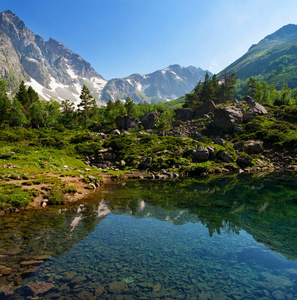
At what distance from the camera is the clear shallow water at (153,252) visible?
22.7 feet

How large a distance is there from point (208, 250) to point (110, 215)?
30.0 ft

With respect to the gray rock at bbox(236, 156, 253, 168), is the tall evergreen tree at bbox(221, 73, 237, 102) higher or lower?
higher

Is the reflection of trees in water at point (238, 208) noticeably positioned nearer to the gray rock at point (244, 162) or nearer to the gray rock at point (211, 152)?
the gray rock at point (244, 162)

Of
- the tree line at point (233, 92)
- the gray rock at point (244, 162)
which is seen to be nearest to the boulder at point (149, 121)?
the tree line at point (233, 92)

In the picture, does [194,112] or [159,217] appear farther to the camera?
[194,112]

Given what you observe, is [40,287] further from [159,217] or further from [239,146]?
[239,146]

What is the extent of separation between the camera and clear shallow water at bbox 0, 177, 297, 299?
22.7 ft

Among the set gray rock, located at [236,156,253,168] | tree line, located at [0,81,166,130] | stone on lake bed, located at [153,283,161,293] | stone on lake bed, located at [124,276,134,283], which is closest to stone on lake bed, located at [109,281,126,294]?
stone on lake bed, located at [124,276,134,283]

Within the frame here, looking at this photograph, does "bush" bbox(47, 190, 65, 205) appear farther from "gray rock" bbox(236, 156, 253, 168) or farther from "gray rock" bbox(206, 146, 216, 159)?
"gray rock" bbox(236, 156, 253, 168)

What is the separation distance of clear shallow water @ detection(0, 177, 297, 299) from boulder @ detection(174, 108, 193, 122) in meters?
76.0

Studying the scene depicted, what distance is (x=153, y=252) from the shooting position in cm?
984

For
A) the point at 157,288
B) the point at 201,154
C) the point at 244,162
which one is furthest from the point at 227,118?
the point at 157,288

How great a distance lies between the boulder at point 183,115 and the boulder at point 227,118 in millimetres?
27532

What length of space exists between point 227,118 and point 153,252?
60.5 meters
